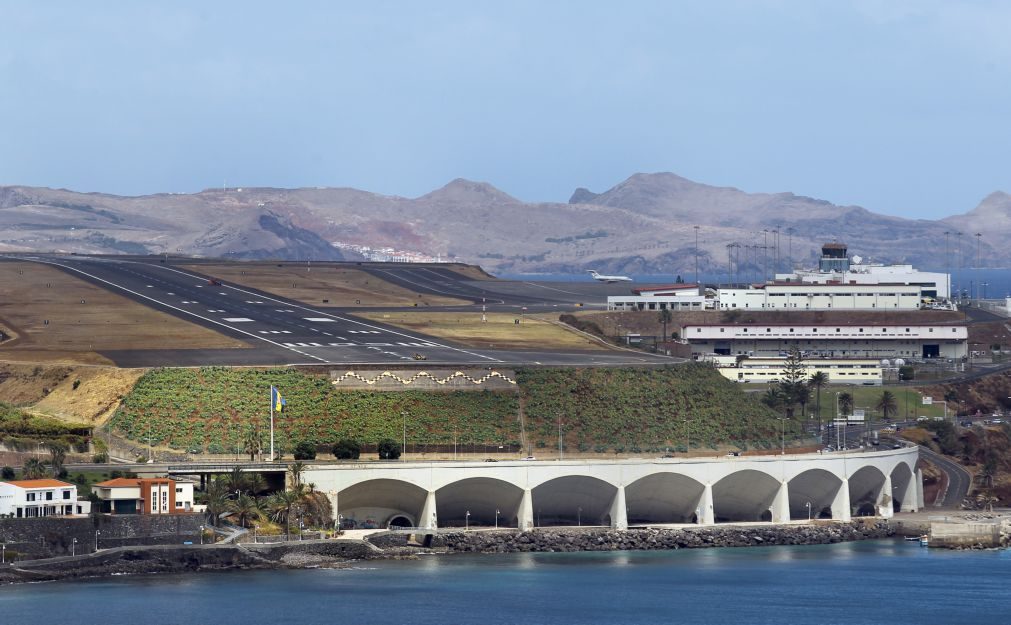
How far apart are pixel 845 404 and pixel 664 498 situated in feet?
144

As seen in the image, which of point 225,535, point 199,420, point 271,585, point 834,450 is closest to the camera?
point 271,585

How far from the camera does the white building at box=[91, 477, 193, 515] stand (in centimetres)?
12106

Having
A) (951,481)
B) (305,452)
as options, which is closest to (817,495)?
(951,481)

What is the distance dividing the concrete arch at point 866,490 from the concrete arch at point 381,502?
3287 centimetres

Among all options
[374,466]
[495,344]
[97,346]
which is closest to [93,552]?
[374,466]

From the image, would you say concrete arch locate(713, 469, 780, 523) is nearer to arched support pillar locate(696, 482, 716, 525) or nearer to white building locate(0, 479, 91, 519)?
arched support pillar locate(696, 482, 716, 525)

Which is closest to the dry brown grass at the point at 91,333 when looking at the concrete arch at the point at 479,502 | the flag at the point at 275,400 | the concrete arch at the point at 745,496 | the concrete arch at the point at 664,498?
the flag at the point at 275,400

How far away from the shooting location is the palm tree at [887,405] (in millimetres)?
183750

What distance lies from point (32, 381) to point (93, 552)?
46.1 meters

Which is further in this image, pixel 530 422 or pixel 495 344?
pixel 495 344

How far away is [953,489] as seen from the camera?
164 meters

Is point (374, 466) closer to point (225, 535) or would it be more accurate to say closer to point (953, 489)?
point (225, 535)

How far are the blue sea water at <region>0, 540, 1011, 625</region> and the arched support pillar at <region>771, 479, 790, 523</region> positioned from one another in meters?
9.79

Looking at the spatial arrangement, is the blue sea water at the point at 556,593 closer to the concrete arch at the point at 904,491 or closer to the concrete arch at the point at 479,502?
the concrete arch at the point at 479,502
